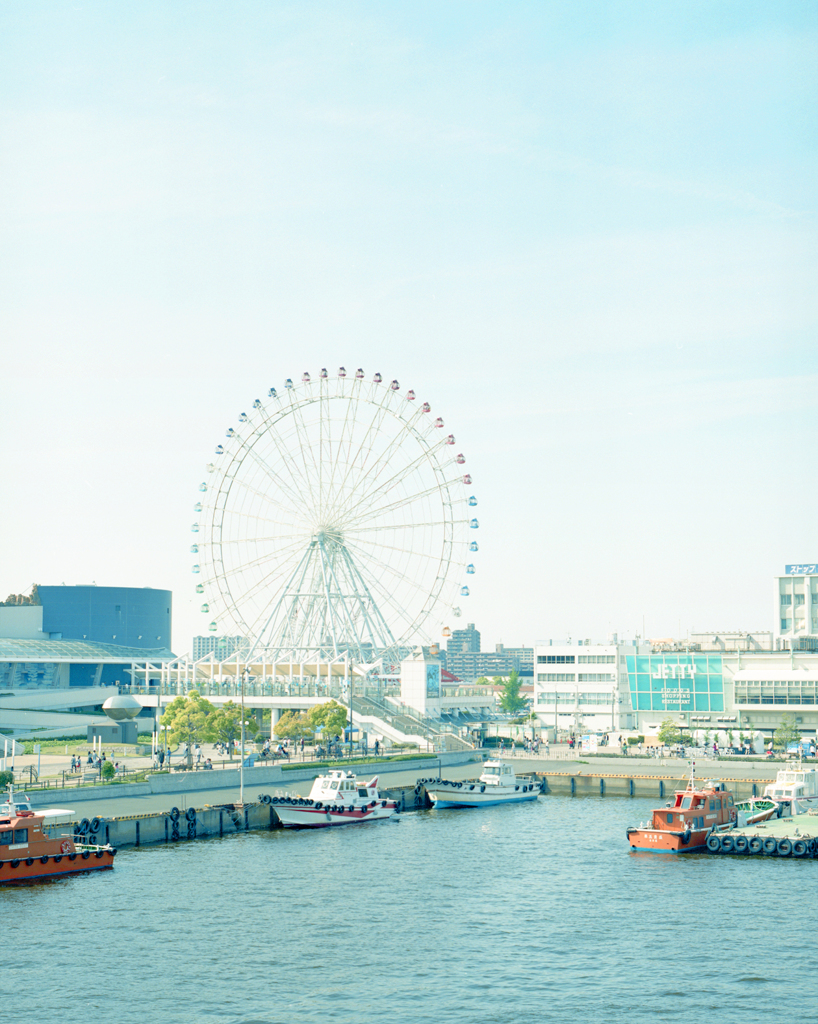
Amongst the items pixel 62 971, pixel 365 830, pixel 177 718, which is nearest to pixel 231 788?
pixel 365 830

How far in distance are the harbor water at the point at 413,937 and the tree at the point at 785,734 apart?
6869 centimetres

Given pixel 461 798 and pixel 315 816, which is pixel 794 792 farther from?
pixel 315 816

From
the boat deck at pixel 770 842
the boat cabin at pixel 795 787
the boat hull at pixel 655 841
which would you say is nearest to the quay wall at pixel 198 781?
the boat hull at pixel 655 841

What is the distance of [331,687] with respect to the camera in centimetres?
13612

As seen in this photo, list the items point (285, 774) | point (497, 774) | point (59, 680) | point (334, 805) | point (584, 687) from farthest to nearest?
1. point (59, 680)
2. point (584, 687)
3. point (497, 774)
4. point (285, 774)
5. point (334, 805)

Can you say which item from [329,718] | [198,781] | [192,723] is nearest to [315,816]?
[198,781]

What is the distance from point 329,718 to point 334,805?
3105cm

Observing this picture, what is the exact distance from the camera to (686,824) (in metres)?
77.3

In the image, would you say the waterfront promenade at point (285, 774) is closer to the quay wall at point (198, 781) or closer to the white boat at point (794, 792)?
the quay wall at point (198, 781)

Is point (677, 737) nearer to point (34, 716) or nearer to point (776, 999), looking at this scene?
point (34, 716)

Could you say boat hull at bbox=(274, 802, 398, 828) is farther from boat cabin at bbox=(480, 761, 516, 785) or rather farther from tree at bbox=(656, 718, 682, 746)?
tree at bbox=(656, 718, 682, 746)

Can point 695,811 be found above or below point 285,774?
below

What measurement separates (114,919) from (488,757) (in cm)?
7463

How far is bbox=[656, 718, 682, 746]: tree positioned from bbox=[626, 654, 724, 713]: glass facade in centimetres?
1162
